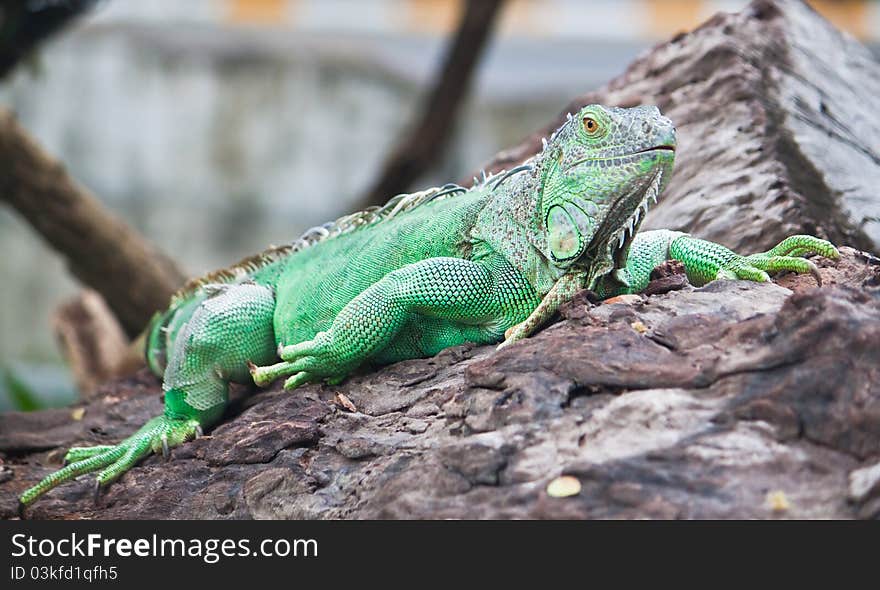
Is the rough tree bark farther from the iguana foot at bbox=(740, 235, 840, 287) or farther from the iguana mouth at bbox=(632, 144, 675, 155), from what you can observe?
the iguana mouth at bbox=(632, 144, 675, 155)

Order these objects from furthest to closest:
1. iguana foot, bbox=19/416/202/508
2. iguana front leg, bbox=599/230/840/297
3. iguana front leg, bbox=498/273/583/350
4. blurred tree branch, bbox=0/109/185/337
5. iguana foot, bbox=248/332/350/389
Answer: blurred tree branch, bbox=0/109/185/337
iguana foot, bbox=19/416/202/508
iguana foot, bbox=248/332/350/389
iguana front leg, bbox=599/230/840/297
iguana front leg, bbox=498/273/583/350

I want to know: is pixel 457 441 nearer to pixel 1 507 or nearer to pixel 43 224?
pixel 1 507

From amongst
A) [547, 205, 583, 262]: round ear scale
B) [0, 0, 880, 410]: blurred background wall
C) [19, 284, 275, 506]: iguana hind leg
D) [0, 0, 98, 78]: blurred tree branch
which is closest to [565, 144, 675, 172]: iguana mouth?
[547, 205, 583, 262]: round ear scale

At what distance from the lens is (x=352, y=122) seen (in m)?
19.6

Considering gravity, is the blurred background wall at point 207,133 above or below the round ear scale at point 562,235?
below

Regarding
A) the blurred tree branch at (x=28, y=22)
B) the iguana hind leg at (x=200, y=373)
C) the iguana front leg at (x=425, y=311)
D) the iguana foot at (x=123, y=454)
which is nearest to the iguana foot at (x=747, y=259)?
the iguana front leg at (x=425, y=311)

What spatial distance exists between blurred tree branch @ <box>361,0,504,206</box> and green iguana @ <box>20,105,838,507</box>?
5886 millimetres

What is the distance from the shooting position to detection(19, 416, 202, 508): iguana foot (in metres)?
5.55

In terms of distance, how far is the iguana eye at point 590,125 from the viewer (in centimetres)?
465

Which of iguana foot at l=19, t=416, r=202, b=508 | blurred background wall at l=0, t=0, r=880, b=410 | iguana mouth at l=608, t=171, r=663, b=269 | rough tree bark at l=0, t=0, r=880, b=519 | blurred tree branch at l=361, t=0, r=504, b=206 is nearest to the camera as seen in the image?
rough tree bark at l=0, t=0, r=880, b=519

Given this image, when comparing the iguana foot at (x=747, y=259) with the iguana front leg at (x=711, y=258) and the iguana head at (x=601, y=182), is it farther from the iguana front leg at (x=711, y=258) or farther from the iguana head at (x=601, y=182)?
the iguana head at (x=601, y=182)

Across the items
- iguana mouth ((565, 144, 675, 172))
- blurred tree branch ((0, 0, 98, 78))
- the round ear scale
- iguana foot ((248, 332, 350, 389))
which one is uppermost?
iguana mouth ((565, 144, 675, 172))
